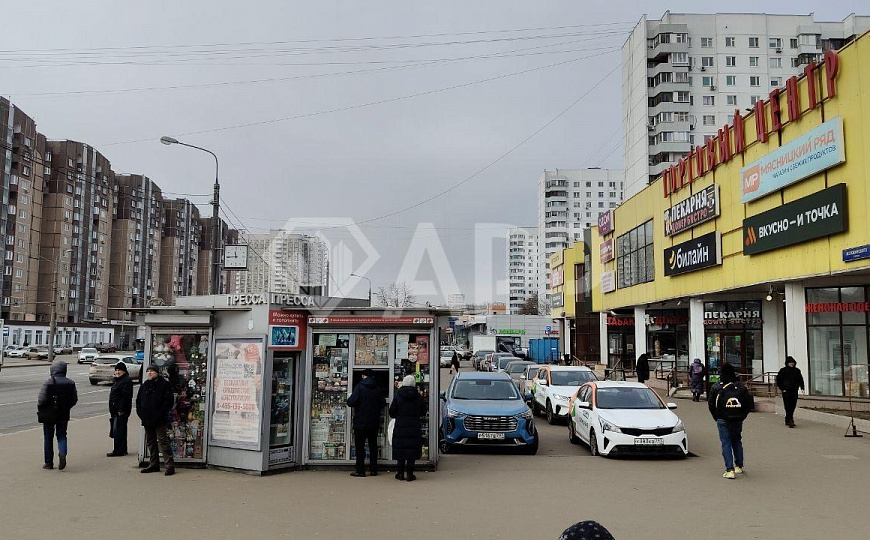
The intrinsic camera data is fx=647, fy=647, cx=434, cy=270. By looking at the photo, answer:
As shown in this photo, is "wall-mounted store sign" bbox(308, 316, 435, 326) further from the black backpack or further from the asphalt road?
the asphalt road

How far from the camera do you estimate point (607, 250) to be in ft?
137

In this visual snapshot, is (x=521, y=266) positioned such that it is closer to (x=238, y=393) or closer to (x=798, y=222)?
(x=798, y=222)

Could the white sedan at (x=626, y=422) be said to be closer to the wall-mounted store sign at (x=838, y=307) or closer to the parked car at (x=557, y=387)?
the parked car at (x=557, y=387)

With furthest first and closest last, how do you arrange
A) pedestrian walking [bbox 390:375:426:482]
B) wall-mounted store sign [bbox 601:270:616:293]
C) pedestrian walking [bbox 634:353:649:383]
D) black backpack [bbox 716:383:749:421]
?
wall-mounted store sign [bbox 601:270:616:293] < pedestrian walking [bbox 634:353:649:383] < black backpack [bbox 716:383:749:421] < pedestrian walking [bbox 390:375:426:482]

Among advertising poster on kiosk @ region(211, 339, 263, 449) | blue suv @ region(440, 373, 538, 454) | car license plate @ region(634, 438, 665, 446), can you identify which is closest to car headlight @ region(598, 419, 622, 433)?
car license plate @ region(634, 438, 665, 446)

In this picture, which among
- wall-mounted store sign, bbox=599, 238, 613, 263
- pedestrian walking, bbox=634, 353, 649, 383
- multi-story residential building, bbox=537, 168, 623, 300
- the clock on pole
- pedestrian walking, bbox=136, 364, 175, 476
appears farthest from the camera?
multi-story residential building, bbox=537, 168, 623, 300

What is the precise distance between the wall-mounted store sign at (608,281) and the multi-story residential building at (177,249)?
324ft

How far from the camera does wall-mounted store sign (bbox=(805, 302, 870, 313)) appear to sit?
64.2ft

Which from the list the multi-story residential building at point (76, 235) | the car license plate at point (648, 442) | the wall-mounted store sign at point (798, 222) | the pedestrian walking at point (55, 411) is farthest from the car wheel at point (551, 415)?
the multi-story residential building at point (76, 235)

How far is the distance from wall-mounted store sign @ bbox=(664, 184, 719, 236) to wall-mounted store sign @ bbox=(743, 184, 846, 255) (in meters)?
2.68

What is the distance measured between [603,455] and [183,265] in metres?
129

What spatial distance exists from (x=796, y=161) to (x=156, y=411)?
1859 centimetres

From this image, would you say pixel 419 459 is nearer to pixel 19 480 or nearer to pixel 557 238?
pixel 19 480

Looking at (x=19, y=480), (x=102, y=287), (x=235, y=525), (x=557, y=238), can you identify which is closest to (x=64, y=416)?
(x=19, y=480)
